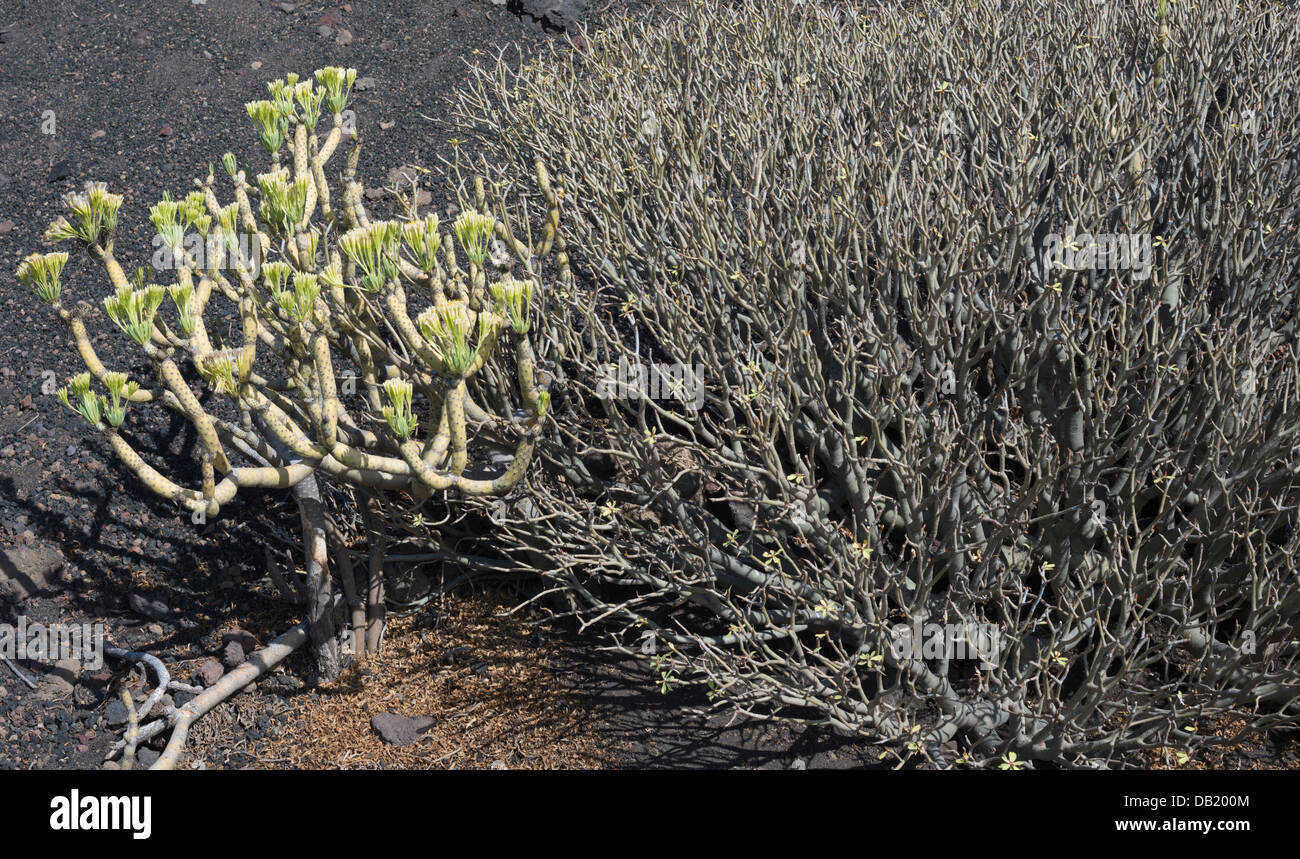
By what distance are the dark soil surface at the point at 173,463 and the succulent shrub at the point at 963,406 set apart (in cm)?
45

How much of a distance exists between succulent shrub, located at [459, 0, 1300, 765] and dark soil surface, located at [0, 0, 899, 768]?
45 centimetres

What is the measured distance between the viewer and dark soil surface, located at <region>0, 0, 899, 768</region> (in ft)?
16.4

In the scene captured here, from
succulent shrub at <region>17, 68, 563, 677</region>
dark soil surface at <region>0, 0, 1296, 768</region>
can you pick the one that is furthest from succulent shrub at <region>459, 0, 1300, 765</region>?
succulent shrub at <region>17, 68, 563, 677</region>

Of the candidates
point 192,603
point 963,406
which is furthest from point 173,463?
point 963,406

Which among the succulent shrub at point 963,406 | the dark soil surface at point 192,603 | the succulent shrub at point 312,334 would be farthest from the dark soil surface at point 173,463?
the succulent shrub at point 312,334

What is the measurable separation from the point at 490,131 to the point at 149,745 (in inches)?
196

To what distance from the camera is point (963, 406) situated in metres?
4.85

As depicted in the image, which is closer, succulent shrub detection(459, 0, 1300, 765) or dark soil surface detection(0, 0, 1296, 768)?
succulent shrub detection(459, 0, 1300, 765)

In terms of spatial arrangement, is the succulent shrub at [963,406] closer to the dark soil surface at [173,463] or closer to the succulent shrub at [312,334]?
the dark soil surface at [173,463]

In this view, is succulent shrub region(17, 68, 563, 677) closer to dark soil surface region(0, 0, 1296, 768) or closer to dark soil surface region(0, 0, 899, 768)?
dark soil surface region(0, 0, 1296, 768)

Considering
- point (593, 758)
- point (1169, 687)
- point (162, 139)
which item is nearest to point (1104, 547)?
point (1169, 687)

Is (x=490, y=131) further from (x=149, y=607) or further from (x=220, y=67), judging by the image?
(x=149, y=607)

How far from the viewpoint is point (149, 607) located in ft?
18.2

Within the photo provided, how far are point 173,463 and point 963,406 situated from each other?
4431 millimetres
